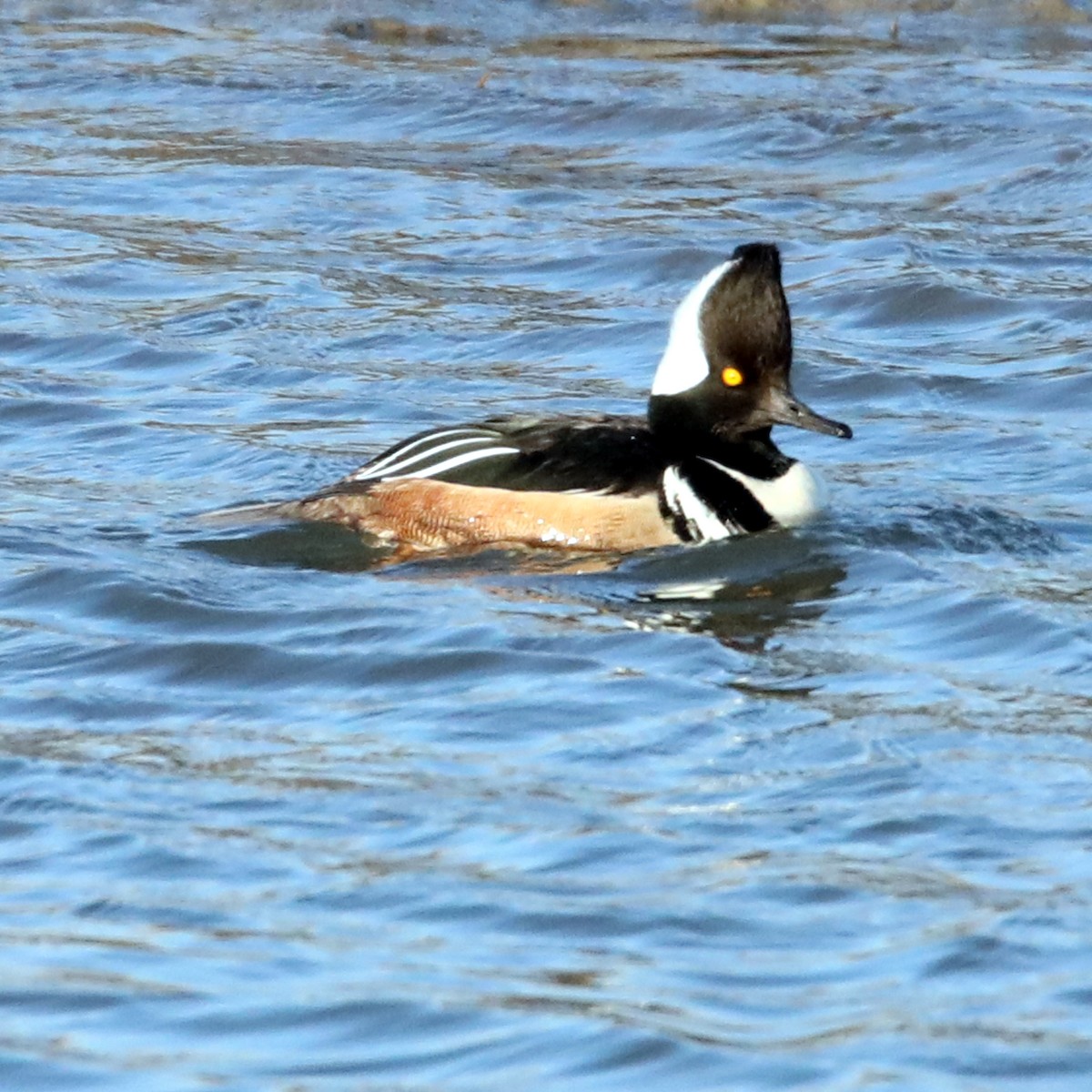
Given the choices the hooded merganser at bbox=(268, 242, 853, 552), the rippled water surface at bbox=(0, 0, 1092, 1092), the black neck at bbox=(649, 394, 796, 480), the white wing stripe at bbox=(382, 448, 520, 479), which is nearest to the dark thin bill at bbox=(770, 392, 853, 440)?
the hooded merganser at bbox=(268, 242, 853, 552)

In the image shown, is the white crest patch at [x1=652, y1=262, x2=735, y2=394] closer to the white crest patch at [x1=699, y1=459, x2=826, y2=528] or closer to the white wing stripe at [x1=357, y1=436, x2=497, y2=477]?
the white crest patch at [x1=699, y1=459, x2=826, y2=528]

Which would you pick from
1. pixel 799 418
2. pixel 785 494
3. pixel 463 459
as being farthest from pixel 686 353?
pixel 463 459

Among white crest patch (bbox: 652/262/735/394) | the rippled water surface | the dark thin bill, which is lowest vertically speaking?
the rippled water surface

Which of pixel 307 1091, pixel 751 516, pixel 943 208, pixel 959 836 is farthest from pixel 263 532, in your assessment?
pixel 943 208

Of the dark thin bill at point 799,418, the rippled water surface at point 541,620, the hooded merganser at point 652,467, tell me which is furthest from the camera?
the hooded merganser at point 652,467

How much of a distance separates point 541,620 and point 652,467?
1.07m

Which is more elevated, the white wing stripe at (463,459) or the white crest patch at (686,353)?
the white crest patch at (686,353)

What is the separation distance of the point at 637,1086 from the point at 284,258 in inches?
374

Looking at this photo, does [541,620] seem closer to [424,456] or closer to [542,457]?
[542,457]

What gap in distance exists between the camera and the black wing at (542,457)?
9.16m

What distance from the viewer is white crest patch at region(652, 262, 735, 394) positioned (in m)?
9.23

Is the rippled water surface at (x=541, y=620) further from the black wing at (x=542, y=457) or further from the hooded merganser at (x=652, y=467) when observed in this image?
the black wing at (x=542, y=457)

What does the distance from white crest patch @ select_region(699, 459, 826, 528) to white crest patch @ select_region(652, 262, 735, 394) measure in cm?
30

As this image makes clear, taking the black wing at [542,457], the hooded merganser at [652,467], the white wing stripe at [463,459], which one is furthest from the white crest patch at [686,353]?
the white wing stripe at [463,459]
